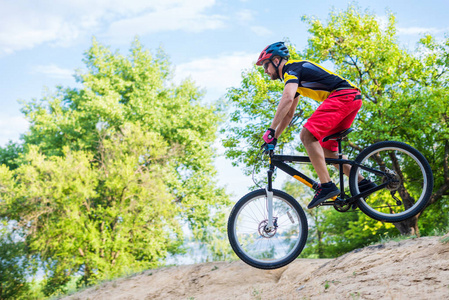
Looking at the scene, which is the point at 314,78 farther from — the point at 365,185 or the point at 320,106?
the point at 365,185

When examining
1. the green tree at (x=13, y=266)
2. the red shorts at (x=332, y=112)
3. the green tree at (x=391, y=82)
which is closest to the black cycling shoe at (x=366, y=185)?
the red shorts at (x=332, y=112)

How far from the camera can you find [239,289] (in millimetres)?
8773

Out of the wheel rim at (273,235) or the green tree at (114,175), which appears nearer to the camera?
the wheel rim at (273,235)

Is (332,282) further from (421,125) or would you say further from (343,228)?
(343,228)

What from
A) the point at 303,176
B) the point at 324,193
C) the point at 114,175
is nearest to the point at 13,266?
the point at 114,175

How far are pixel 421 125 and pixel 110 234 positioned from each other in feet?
52.4

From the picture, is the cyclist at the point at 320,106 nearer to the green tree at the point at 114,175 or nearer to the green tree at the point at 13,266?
the green tree at the point at 114,175

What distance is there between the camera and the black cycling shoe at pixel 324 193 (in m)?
4.75

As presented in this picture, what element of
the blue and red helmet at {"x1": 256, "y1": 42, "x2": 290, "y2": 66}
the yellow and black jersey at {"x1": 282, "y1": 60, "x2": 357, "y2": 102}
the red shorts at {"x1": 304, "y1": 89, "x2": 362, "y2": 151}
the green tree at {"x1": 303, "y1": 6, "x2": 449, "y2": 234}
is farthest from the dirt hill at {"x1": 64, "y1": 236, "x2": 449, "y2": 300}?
the green tree at {"x1": 303, "y1": 6, "x2": 449, "y2": 234}

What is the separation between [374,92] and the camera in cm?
1738

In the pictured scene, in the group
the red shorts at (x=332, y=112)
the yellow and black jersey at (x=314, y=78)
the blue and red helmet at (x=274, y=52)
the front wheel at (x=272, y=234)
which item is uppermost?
the blue and red helmet at (x=274, y=52)

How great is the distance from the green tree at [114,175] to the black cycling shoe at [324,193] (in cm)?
1498

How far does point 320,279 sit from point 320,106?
3.63 metres

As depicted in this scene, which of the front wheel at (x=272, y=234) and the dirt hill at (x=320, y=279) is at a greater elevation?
the front wheel at (x=272, y=234)
